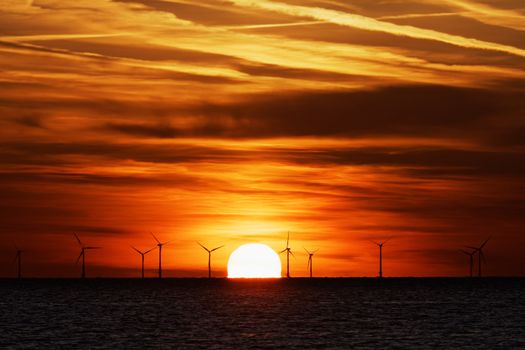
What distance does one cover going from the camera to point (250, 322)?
563 ft

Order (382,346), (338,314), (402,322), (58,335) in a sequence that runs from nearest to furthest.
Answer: (382,346) → (58,335) → (402,322) → (338,314)

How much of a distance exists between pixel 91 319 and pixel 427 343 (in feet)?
256

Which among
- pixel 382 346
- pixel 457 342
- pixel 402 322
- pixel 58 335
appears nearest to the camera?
pixel 382 346

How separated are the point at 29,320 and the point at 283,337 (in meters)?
63.4

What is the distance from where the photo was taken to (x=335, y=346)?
123 metres

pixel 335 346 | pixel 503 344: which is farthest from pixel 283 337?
pixel 503 344

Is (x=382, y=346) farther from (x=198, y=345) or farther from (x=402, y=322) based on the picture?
(x=402, y=322)

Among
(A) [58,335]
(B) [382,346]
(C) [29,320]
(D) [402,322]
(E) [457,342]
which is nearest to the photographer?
(B) [382,346]

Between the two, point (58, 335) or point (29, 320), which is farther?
point (29, 320)

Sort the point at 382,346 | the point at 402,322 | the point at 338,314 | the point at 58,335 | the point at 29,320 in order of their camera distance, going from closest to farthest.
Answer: the point at 382,346 → the point at 58,335 → the point at 402,322 → the point at 29,320 → the point at 338,314

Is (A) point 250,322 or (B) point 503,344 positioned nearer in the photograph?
(B) point 503,344

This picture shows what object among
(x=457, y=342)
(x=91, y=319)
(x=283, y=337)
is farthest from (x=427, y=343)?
(x=91, y=319)

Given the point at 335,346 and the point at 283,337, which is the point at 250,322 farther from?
the point at 335,346

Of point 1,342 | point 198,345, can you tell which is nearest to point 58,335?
point 1,342
